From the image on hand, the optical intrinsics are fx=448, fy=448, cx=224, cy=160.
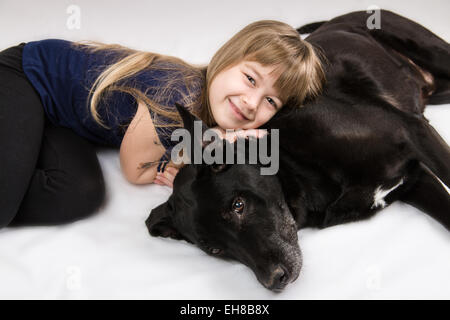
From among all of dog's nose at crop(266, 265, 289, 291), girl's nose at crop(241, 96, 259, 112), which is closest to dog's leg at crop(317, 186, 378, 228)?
dog's nose at crop(266, 265, 289, 291)

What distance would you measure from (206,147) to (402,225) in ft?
3.32

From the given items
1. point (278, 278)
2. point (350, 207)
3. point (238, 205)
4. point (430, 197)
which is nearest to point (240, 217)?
point (238, 205)

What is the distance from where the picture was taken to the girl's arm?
7.60ft

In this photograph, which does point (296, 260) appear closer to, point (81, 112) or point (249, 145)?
point (249, 145)

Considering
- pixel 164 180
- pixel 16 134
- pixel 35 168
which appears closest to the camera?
pixel 16 134

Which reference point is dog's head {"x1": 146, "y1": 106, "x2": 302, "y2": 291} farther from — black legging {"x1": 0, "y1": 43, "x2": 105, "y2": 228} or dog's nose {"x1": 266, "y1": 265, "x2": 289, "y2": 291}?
black legging {"x1": 0, "y1": 43, "x2": 105, "y2": 228}

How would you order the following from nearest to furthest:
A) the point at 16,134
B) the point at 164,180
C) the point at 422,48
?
1. the point at 16,134
2. the point at 164,180
3. the point at 422,48

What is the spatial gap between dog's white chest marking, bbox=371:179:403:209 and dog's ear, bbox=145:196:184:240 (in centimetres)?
95

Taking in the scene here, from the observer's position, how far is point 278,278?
177 cm

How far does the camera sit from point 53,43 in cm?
266

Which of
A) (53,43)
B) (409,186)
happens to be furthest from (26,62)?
(409,186)

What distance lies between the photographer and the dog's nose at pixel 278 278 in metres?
1.77

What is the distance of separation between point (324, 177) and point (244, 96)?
1.80 ft

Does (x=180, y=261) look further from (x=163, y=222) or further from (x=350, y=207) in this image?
(x=350, y=207)
